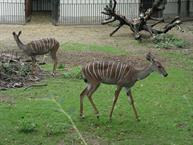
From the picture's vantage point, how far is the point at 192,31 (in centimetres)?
2084

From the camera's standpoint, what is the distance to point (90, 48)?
16.5 metres

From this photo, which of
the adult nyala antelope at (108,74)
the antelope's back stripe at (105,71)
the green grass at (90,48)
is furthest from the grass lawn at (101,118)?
the green grass at (90,48)

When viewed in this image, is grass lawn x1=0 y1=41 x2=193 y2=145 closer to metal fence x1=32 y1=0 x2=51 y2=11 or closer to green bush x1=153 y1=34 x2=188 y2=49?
green bush x1=153 y1=34 x2=188 y2=49

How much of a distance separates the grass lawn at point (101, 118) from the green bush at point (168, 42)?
17.0ft

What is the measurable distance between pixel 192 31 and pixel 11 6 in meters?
7.81

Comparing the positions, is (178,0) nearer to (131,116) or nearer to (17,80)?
(17,80)

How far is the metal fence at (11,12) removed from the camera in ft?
74.5

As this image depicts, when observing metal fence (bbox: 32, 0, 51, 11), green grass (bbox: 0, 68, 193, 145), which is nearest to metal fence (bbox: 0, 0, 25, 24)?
metal fence (bbox: 32, 0, 51, 11)

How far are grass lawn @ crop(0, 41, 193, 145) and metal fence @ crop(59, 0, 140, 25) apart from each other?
1114 cm

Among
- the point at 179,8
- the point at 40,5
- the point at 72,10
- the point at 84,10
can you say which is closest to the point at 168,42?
the point at 84,10

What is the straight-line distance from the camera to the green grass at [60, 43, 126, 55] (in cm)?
1598

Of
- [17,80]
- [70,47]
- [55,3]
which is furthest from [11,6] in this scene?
[17,80]

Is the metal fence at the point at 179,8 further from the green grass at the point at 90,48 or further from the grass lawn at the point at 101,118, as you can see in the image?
the grass lawn at the point at 101,118

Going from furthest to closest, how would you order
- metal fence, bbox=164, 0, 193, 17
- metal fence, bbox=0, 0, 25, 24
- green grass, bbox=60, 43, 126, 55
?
metal fence, bbox=164, 0, 193, 17
metal fence, bbox=0, 0, 25, 24
green grass, bbox=60, 43, 126, 55
